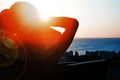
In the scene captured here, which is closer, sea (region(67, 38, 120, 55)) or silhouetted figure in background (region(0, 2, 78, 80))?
silhouetted figure in background (region(0, 2, 78, 80))

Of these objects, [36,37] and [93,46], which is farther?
[93,46]

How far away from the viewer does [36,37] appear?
185 centimetres

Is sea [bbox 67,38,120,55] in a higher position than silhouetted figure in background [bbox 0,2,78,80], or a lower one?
lower

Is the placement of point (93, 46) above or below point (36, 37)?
below

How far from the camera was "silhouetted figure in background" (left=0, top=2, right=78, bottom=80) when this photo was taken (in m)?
1.82

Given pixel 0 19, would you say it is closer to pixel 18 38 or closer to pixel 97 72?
pixel 18 38

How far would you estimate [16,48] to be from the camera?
1.80 meters

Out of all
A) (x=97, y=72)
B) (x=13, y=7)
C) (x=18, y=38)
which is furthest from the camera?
(x=97, y=72)

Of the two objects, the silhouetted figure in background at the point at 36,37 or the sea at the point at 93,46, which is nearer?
the silhouetted figure in background at the point at 36,37

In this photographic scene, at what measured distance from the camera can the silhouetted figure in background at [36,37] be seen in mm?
1820

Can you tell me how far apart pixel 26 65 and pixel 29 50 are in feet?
0.30

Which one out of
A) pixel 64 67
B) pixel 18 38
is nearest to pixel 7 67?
pixel 18 38

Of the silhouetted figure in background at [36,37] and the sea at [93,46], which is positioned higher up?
the silhouetted figure in background at [36,37]

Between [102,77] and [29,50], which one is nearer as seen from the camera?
[29,50]
